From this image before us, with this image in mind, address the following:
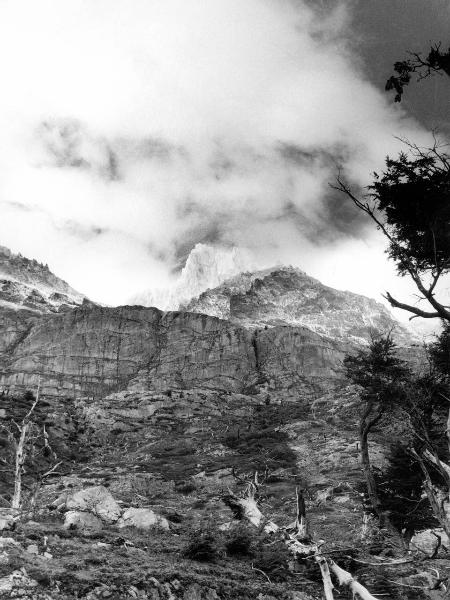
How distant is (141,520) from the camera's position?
64.7 ft

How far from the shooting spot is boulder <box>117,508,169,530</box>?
19.2 metres

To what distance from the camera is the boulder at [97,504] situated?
64.8 ft

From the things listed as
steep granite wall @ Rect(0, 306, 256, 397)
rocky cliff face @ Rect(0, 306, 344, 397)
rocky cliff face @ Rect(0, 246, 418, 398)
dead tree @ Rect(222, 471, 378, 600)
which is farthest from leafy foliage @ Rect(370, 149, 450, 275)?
steep granite wall @ Rect(0, 306, 256, 397)

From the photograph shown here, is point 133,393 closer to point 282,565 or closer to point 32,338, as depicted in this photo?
point 32,338

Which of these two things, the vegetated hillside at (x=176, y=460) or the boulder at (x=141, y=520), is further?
the boulder at (x=141, y=520)

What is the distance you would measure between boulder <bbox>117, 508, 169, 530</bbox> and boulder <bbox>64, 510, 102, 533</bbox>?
2469mm

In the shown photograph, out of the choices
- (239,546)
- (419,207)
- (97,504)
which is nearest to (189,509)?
(97,504)

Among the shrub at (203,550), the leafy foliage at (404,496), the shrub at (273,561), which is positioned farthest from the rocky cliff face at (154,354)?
the shrub at (203,550)

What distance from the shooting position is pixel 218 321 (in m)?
168

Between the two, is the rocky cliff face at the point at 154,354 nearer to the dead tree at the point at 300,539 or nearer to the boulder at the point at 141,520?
the boulder at the point at 141,520

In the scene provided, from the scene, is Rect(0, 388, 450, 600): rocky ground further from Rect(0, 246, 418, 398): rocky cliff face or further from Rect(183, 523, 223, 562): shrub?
Rect(0, 246, 418, 398): rocky cliff face

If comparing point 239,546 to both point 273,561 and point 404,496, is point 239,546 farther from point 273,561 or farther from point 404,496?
point 404,496

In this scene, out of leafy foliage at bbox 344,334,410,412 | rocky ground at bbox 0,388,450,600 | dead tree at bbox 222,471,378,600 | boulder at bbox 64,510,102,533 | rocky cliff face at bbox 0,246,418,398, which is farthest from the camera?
rocky cliff face at bbox 0,246,418,398

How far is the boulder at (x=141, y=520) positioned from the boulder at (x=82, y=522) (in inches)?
97.2
